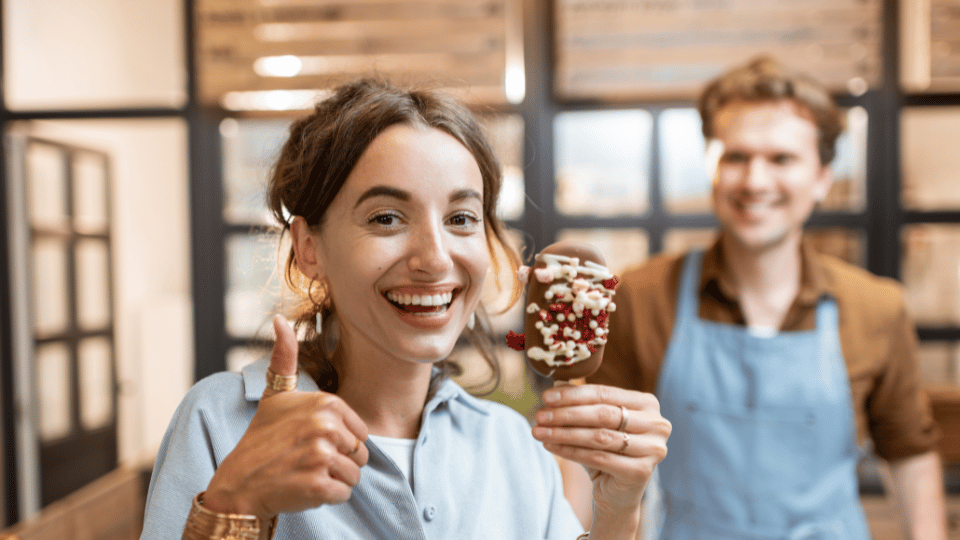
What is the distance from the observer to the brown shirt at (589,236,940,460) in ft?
5.96

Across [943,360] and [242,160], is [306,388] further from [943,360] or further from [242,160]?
[943,360]

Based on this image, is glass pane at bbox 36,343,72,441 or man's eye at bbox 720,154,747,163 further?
glass pane at bbox 36,343,72,441

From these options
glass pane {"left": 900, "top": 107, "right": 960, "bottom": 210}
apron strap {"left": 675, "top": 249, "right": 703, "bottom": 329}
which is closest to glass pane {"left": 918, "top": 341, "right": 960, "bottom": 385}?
glass pane {"left": 900, "top": 107, "right": 960, "bottom": 210}

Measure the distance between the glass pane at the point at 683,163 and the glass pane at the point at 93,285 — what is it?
3.65 meters

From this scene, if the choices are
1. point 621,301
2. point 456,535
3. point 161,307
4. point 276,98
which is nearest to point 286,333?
point 456,535

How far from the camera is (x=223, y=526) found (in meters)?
0.82

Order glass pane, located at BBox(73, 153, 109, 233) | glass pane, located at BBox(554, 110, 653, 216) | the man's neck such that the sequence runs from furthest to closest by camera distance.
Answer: glass pane, located at BBox(73, 153, 109, 233) → glass pane, located at BBox(554, 110, 653, 216) → the man's neck

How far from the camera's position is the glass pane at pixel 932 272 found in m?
2.84

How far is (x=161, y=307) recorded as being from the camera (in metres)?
5.30

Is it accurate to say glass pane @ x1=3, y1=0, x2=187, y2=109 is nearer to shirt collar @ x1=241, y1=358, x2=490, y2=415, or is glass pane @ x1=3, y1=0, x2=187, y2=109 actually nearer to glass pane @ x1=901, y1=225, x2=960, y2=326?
shirt collar @ x1=241, y1=358, x2=490, y2=415

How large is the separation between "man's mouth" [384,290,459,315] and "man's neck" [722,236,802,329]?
1137 mm

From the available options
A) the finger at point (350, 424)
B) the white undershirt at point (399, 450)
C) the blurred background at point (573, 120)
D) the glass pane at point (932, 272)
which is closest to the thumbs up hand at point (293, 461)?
the finger at point (350, 424)

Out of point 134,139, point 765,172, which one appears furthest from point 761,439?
point 134,139

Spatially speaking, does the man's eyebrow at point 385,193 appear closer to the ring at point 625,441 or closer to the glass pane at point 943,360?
the ring at point 625,441
